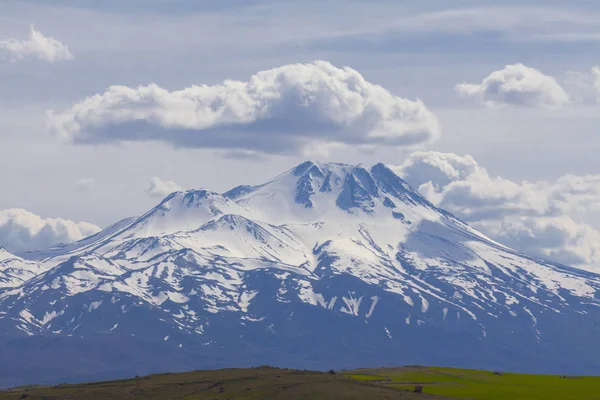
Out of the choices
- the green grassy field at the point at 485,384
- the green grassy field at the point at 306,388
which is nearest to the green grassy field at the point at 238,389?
the green grassy field at the point at 306,388

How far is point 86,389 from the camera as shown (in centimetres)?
16238

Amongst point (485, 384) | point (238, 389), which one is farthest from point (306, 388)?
point (485, 384)

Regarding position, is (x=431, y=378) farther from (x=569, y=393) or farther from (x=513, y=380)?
(x=569, y=393)

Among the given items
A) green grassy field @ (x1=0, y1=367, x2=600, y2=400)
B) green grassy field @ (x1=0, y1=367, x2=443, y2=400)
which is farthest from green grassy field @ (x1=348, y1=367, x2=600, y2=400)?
green grassy field @ (x1=0, y1=367, x2=443, y2=400)

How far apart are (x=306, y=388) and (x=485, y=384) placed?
3474 cm

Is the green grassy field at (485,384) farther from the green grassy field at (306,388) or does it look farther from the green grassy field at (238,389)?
the green grassy field at (238,389)

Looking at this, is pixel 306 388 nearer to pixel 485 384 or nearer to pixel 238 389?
pixel 238 389

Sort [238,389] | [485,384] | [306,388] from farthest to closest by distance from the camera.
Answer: [485,384] → [238,389] → [306,388]

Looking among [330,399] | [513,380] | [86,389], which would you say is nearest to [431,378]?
[513,380]

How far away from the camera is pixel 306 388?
A: 149500 millimetres

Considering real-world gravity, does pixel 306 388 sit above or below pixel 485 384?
below

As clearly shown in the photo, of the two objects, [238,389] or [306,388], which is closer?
[306,388]

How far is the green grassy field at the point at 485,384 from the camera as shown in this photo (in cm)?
15375

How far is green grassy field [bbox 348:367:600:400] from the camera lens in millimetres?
153750
